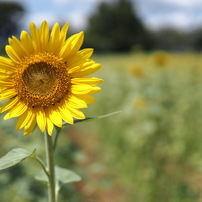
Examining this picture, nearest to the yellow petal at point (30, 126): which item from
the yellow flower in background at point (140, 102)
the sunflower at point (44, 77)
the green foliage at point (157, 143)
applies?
the sunflower at point (44, 77)

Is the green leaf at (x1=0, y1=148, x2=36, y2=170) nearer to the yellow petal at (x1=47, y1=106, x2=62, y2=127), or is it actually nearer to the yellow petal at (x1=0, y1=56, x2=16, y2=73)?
the yellow petal at (x1=47, y1=106, x2=62, y2=127)

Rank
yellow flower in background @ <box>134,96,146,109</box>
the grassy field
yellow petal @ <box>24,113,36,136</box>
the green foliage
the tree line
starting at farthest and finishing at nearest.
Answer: the tree line < yellow flower in background @ <box>134,96,146,109</box> < the green foliage < the grassy field < yellow petal @ <box>24,113,36,136</box>

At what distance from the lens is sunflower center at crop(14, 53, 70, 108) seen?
118 centimetres

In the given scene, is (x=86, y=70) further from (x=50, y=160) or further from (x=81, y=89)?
(x=50, y=160)

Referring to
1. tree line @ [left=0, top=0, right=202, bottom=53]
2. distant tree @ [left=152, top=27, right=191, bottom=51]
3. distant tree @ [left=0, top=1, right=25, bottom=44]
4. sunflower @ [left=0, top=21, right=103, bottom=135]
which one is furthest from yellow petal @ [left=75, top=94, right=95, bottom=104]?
distant tree @ [left=0, top=1, right=25, bottom=44]

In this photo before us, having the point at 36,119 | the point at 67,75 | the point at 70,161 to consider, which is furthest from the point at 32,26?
the point at 70,161

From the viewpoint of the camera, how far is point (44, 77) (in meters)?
1.23

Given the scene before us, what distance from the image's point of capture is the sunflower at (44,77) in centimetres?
113

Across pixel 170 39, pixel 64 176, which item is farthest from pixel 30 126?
pixel 170 39

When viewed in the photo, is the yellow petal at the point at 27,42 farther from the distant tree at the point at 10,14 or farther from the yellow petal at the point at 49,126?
the distant tree at the point at 10,14

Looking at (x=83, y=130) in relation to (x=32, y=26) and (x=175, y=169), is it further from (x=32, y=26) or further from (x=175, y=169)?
(x=32, y=26)

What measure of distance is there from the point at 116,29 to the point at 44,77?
42.6 m

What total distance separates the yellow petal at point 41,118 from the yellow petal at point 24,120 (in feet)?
0.10

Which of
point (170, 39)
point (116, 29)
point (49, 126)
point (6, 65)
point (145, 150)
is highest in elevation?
point (116, 29)
